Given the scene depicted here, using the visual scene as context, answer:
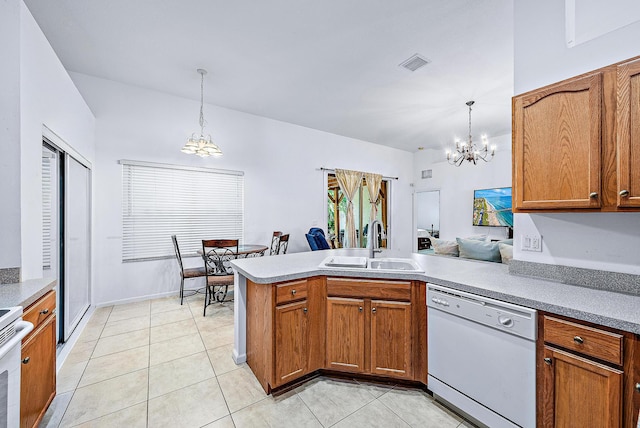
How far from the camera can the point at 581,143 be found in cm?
151

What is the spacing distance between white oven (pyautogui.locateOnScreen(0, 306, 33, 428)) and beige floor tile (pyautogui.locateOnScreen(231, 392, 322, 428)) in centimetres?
106

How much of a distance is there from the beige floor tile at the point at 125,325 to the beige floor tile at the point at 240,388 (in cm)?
154

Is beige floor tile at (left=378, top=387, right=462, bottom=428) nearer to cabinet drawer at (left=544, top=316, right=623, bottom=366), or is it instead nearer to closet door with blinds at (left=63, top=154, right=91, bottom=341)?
cabinet drawer at (left=544, top=316, right=623, bottom=366)

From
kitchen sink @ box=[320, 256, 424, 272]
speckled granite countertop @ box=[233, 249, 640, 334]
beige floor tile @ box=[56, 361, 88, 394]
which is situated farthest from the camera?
kitchen sink @ box=[320, 256, 424, 272]

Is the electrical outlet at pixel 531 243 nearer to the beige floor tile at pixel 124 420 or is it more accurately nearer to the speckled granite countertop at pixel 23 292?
the beige floor tile at pixel 124 420

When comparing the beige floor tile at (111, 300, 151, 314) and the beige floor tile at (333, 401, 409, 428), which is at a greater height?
the beige floor tile at (111, 300, 151, 314)

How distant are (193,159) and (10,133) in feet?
8.33

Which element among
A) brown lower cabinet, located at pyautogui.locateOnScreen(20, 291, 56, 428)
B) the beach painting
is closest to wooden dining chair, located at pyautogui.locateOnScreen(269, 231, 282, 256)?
brown lower cabinet, located at pyautogui.locateOnScreen(20, 291, 56, 428)

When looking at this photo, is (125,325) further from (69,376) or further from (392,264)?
(392,264)

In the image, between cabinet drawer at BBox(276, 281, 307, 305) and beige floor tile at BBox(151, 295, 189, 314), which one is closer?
cabinet drawer at BBox(276, 281, 307, 305)

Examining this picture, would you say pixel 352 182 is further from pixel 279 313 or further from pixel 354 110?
pixel 279 313

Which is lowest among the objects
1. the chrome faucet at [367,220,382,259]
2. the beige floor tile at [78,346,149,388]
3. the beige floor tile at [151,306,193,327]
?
the beige floor tile at [78,346,149,388]

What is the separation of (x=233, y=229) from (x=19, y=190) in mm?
2933

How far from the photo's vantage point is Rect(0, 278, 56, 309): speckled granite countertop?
140cm
